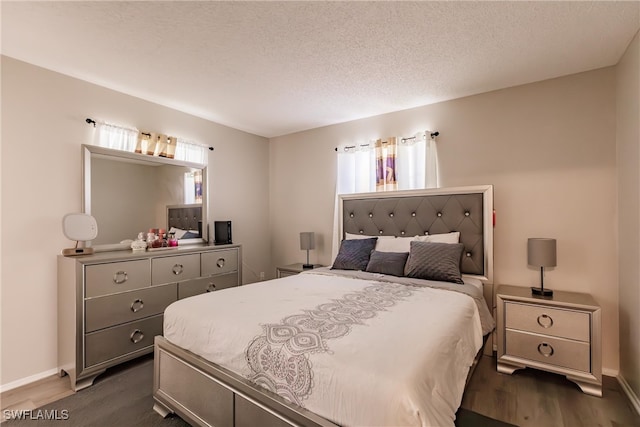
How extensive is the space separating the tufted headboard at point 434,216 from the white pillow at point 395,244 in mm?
221

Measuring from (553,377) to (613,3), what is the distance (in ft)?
8.53

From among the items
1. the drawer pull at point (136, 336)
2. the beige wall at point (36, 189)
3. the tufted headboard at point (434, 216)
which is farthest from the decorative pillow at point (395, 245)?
the beige wall at point (36, 189)

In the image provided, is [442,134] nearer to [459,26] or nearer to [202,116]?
[459,26]

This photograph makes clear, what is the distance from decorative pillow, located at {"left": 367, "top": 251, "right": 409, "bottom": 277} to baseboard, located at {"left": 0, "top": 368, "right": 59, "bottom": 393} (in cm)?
279

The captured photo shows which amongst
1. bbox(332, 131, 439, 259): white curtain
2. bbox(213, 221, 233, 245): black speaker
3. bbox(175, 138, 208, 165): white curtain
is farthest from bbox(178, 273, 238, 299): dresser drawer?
bbox(175, 138, 208, 165): white curtain

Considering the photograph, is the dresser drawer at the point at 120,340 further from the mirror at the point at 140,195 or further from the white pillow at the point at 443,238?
the white pillow at the point at 443,238

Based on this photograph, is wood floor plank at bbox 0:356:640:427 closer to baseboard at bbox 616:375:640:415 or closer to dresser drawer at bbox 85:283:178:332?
baseboard at bbox 616:375:640:415

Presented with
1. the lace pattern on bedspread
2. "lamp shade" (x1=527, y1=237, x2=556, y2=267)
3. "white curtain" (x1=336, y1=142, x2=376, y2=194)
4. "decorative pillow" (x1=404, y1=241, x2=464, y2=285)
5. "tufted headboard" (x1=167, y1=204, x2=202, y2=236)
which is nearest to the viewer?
the lace pattern on bedspread

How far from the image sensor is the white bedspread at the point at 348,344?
1.04 metres

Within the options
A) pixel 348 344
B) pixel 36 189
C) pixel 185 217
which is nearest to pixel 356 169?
pixel 185 217

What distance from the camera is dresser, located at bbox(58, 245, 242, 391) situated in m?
2.21

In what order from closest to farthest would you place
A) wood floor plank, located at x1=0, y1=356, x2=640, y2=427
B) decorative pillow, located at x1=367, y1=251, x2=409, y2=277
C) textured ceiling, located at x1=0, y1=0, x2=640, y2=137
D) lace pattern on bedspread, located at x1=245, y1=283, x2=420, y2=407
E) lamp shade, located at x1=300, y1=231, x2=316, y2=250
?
lace pattern on bedspread, located at x1=245, y1=283, x2=420, y2=407 < textured ceiling, located at x1=0, y1=0, x2=640, y2=137 < wood floor plank, located at x1=0, y1=356, x2=640, y2=427 < decorative pillow, located at x1=367, y1=251, x2=409, y2=277 < lamp shade, located at x1=300, y1=231, x2=316, y2=250

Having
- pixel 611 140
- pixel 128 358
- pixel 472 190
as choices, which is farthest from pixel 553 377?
pixel 128 358

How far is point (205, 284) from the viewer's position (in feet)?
10.3
